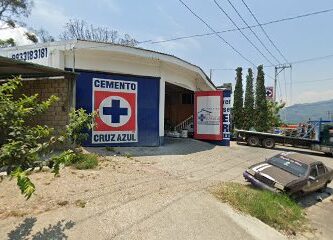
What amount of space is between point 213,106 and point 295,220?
11.5 metres

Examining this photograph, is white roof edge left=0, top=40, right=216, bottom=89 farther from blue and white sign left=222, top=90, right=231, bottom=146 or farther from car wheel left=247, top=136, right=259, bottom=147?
car wheel left=247, top=136, right=259, bottom=147

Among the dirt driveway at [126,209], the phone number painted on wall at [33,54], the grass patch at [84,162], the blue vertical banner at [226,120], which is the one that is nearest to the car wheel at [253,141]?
the blue vertical banner at [226,120]

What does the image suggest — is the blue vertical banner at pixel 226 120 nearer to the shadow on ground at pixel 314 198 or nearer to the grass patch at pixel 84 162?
the shadow on ground at pixel 314 198

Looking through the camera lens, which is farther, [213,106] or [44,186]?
[213,106]

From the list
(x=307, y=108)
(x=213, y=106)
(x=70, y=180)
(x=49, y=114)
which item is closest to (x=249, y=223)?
(x=70, y=180)

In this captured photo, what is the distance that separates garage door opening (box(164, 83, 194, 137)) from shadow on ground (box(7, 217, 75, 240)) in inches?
705

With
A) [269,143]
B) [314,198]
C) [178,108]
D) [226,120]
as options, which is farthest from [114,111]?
[269,143]

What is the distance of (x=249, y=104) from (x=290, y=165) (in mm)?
25518

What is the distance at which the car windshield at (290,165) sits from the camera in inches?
488

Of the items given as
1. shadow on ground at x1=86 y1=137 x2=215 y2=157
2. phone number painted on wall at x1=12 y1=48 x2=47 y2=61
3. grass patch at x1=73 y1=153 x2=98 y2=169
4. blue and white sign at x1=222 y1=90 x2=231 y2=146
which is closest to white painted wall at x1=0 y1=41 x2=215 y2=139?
phone number painted on wall at x1=12 y1=48 x2=47 y2=61

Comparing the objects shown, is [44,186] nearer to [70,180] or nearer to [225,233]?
[70,180]

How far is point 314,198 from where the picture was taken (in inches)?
523

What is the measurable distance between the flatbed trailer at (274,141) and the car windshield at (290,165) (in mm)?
10871

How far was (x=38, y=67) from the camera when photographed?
11.3 meters
